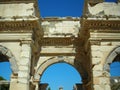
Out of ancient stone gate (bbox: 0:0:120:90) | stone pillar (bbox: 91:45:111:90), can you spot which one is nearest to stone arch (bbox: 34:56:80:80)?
ancient stone gate (bbox: 0:0:120:90)

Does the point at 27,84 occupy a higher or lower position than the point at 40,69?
lower

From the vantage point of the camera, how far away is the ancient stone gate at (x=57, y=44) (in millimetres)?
9288

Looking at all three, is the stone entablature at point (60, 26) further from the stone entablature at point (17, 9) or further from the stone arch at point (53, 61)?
the stone entablature at point (17, 9)

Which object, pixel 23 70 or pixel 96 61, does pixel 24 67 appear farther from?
pixel 96 61

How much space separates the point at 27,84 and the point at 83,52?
398 cm

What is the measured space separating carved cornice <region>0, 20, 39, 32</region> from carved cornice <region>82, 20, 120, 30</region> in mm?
2445

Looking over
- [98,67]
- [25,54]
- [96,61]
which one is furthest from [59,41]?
[98,67]

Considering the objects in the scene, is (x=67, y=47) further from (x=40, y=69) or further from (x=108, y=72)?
(x=108, y=72)

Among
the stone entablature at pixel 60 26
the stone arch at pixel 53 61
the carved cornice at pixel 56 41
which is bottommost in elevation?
the stone arch at pixel 53 61

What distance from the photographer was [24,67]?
30.3 ft

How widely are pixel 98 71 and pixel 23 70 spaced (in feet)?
10.8

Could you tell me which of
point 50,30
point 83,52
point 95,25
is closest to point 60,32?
point 50,30

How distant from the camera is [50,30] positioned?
40.6 feet

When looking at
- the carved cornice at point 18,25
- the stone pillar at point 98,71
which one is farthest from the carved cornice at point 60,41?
the stone pillar at point 98,71
